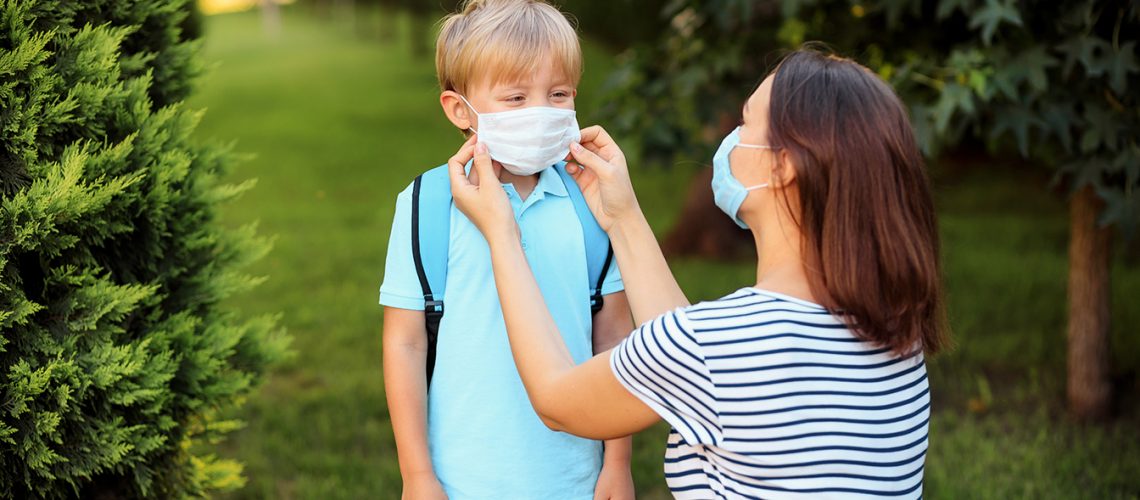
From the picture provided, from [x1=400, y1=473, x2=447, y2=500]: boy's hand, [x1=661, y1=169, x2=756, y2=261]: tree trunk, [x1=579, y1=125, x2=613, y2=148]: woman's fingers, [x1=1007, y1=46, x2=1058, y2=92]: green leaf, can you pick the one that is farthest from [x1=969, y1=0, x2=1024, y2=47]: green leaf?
[x1=661, y1=169, x2=756, y2=261]: tree trunk

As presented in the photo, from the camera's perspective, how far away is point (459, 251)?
7.10ft

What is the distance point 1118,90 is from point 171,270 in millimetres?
3252

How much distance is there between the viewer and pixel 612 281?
2.27 meters

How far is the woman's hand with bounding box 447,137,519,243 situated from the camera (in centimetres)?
199

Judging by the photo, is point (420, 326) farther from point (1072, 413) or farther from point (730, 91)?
point (1072, 413)

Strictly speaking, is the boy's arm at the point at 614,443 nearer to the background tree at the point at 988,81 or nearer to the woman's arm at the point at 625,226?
the woman's arm at the point at 625,226

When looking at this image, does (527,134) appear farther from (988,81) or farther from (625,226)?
(988,81)

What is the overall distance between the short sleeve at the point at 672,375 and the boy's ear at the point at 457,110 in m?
0.74

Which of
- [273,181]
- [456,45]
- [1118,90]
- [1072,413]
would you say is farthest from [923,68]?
[273,181]

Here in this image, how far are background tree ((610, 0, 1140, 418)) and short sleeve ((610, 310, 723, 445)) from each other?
1614 millimetres

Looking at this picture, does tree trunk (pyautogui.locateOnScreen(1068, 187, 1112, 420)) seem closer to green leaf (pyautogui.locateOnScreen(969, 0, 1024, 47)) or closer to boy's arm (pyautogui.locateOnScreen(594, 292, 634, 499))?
green leaf (pyautogui.locateOnScreen(969, 0, 1024, 47))

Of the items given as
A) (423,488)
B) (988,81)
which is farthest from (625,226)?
(988,81)

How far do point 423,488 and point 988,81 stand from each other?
2898 millimetres

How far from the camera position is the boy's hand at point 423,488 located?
7.00 ft
